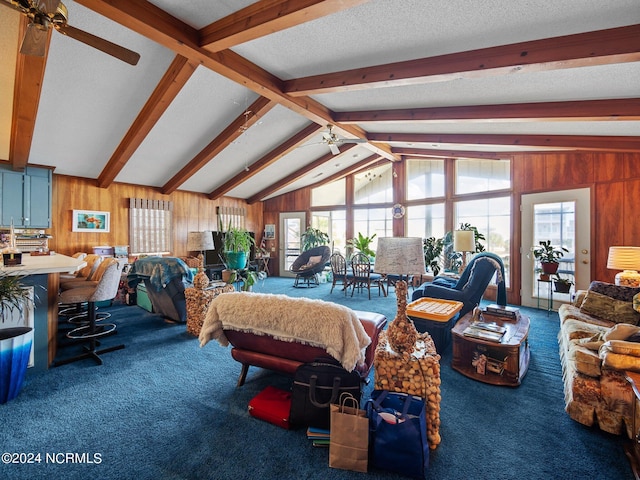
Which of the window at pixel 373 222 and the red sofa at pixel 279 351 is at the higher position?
the window at pixel 373 222

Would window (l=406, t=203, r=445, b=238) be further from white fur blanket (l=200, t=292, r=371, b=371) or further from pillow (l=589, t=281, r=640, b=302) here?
white fur blanket (l=200, t=292, r=371, b=371)

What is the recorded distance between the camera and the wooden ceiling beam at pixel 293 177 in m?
7.21

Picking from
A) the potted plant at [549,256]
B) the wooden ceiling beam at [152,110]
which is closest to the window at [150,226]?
the wooden ceiling beam at [152,110]

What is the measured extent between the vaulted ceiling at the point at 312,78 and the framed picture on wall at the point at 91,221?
598 mm

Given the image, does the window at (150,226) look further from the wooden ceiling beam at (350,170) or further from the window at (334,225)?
the wooden ceiling beam at (350,170)

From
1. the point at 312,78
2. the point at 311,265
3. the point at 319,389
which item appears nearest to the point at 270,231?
the point at 311,265

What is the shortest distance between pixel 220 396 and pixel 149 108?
374 centimetres

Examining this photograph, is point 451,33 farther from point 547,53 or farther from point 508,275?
point 508,275

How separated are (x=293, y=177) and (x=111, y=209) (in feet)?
13.6

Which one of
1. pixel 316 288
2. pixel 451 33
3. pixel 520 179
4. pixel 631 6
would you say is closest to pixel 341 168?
pixel 316 288

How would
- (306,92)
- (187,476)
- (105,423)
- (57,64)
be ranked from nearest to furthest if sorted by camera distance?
(187,476), (105,423), (57,64), (306,92)

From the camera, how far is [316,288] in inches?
279

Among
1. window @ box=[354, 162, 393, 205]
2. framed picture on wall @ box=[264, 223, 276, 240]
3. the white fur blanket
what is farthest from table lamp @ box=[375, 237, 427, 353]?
framed picture on wall @ box=[264, 223, 276, 240]

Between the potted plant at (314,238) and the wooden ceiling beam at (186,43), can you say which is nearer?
the wooden ceiling beam at (186,43)
